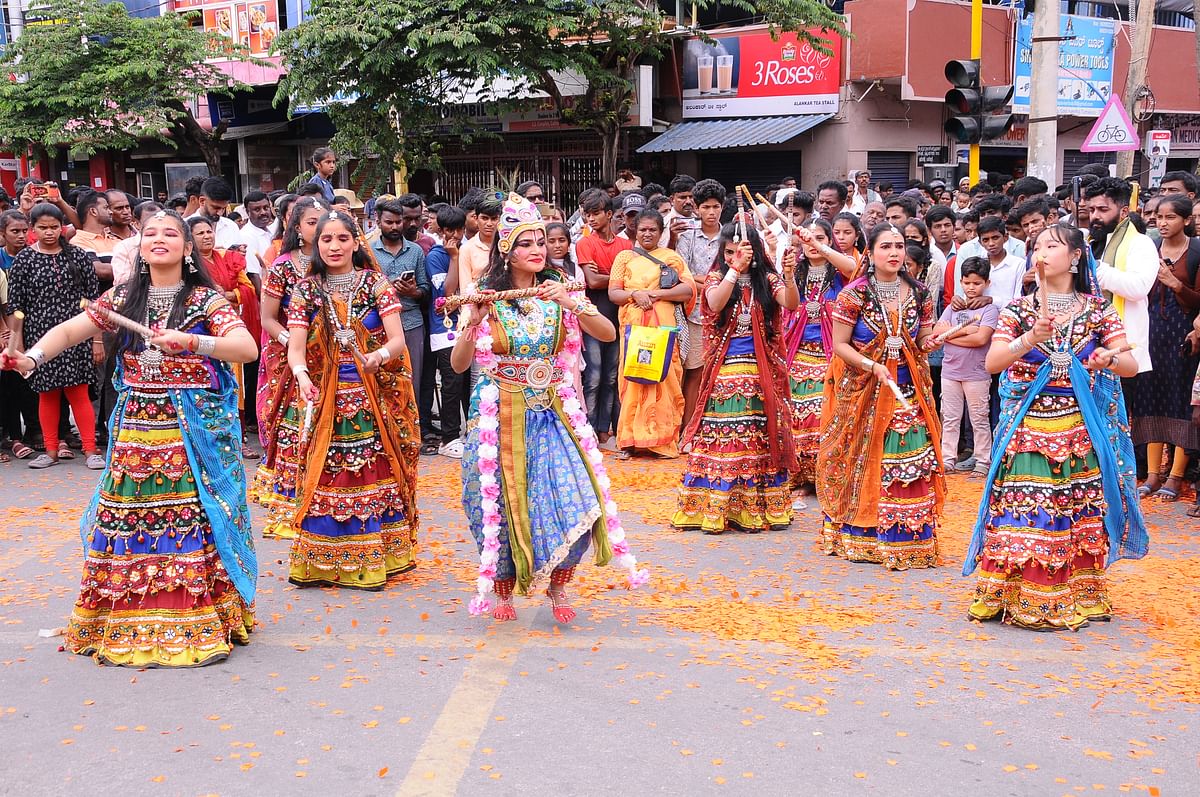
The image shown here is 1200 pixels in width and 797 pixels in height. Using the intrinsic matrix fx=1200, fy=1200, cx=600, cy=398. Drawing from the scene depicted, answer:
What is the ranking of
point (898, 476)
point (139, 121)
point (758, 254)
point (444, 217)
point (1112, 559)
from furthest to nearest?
point (139, 121), point (444, 217), point (758, 254), point (898, 476), point (1112, 559)

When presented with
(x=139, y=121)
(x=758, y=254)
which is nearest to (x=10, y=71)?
(x=139, y=121)

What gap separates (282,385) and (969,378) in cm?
506

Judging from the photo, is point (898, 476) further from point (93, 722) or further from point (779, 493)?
point (93, 722)

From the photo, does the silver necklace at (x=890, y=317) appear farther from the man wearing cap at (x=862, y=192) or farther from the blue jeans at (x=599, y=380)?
the man wearing cap at (x=862, y=192)

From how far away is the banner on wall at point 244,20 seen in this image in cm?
2433

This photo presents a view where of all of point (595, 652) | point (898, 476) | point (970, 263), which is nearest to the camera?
point (595, 652)

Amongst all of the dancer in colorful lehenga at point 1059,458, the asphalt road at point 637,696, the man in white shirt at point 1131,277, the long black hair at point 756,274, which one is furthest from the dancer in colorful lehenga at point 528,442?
the man in white shirt at point 1131,277

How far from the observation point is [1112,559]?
5.69 m

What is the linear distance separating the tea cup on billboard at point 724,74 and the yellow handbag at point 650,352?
1191 cm

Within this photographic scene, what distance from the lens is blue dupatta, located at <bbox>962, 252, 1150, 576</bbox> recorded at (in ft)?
17.9

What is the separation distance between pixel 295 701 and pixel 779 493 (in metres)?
3.85

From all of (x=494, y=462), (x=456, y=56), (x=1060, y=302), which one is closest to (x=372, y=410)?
(x=494, y=462)

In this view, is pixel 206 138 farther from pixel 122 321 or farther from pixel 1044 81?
pixel 122 321

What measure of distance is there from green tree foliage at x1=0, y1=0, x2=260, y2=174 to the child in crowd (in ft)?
58.5
